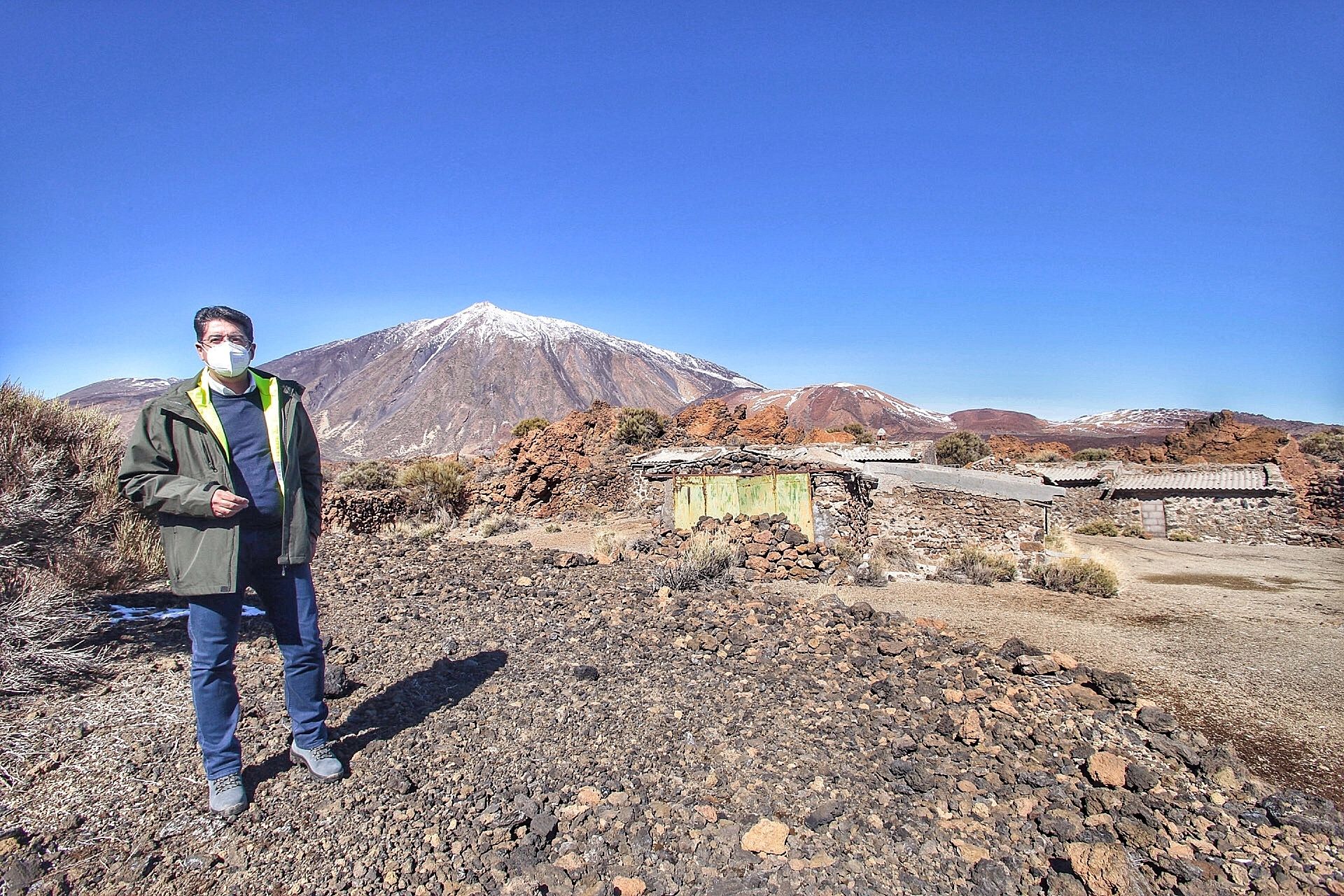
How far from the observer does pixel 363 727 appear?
3.45 metres

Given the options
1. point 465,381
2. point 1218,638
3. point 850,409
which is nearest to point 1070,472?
point 1218,638

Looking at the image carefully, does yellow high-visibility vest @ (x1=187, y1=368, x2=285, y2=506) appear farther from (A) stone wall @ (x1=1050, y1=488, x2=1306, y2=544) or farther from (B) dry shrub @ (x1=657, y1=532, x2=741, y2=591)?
(A) stone wall @ (x1=1050, y1=488, x2=1306, y2=544)

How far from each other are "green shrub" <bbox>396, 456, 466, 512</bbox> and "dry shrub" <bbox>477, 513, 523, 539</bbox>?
1673 millimetres

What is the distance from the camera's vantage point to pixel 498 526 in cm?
1537

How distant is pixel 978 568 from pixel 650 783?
27.2 ft

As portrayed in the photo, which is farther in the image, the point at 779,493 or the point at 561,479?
the point at 561,479

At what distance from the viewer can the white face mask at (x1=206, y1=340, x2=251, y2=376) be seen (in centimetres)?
266

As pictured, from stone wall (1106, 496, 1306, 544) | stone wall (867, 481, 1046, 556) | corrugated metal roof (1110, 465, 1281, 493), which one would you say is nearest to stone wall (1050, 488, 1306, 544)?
stone wall (1106, 496, 1306, 544)

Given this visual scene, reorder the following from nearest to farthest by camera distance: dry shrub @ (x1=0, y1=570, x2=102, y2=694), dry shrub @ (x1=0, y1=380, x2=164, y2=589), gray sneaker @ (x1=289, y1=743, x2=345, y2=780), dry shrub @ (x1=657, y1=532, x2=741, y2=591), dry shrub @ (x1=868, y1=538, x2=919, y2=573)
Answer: gray sneaker @ (x1=289, y1=743, x2=345, y2=780), dry shrub @ (x1=0, y1=570, x2=102, y2=694), dry shrub @ (x1=0, y1=380, x2=164, y2=589), dry shrub @ (x1=657, y1=532, x2=741, y2=591), dry shrub @ (x1=868, y1=538, x2=919, y2=573)

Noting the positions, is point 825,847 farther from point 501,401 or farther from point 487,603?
point 501,401

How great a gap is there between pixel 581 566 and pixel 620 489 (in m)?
9.99

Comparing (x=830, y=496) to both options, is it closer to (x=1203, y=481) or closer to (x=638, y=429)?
(x=638, y=429)

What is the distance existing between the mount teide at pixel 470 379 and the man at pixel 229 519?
6497 centimetres

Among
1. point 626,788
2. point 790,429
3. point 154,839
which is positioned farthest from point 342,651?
point 790,429
